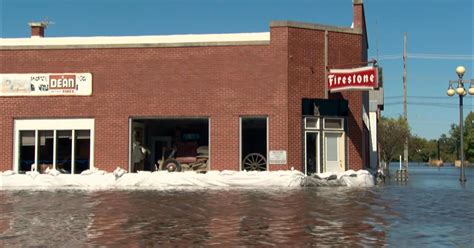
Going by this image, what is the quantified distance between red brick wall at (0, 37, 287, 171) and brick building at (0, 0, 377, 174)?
0.14 feet

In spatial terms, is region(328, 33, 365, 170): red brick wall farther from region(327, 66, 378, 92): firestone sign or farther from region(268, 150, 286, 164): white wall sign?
region(268, 150, 286, 164): white wall sign

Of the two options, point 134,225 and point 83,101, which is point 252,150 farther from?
point 134,225

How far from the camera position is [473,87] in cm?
Answer: 3097

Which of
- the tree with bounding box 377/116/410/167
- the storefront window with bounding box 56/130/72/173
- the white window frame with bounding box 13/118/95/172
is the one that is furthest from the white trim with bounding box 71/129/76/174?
the tree with bounding box 377/116/410/167

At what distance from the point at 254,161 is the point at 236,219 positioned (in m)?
13.6

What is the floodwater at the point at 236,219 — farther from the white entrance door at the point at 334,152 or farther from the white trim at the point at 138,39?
the white trim at the point at 138,39

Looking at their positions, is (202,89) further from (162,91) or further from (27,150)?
(27,150)

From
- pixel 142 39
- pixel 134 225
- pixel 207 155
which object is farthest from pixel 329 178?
pixel 134 225

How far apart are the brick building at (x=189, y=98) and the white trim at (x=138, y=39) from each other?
46 millimetres

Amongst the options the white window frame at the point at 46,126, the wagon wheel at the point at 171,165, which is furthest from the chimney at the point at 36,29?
the wagon wheel at the point at 171,165

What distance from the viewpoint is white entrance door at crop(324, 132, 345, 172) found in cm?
2681

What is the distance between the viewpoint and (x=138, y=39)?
2705cm

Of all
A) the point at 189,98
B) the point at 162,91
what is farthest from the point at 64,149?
the point at 189,98

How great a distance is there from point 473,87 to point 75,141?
19.9 metres
